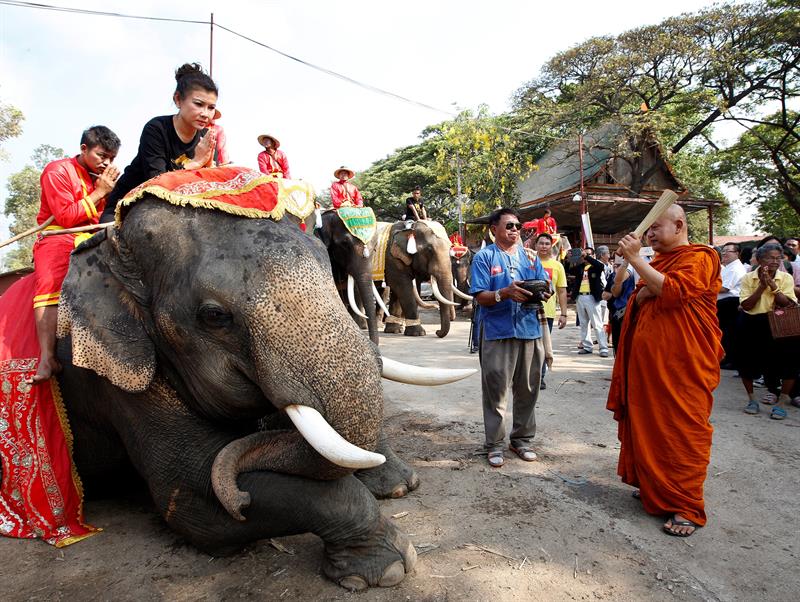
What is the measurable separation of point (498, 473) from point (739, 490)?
1463mm

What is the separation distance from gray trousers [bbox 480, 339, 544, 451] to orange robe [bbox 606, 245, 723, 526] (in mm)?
807

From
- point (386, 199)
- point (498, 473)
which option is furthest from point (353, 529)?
point (386, 199)

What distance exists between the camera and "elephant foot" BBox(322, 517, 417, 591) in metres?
2.16

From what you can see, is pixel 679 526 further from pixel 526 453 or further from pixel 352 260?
pixel 352 260

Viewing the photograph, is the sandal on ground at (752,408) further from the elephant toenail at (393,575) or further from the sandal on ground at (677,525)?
the elephant toenail at (393,575)

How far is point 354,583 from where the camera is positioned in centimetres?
214

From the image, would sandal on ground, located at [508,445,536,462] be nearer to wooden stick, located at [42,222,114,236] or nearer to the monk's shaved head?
the monk's shaved head

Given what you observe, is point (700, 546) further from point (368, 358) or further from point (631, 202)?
point (631, 202)

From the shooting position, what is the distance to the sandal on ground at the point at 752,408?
493 cm

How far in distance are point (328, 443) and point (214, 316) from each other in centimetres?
69

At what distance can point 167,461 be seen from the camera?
2.33 metres

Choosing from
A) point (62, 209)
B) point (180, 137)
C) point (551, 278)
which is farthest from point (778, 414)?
point (62, 209)

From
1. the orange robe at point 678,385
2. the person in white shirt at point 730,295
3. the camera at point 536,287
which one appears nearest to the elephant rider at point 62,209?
the camera at point 536,287

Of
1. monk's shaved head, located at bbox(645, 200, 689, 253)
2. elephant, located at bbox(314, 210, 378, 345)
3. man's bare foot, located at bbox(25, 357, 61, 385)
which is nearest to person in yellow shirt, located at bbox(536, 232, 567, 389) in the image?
elephant, located at bbox(314, 210, 378, 345)
